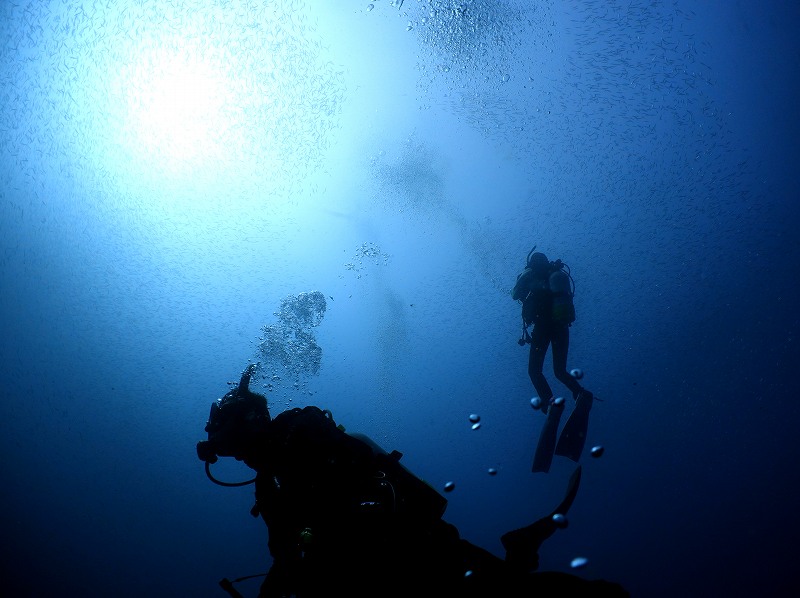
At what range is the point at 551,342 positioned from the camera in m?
7.58

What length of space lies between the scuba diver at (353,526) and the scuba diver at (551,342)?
440cm

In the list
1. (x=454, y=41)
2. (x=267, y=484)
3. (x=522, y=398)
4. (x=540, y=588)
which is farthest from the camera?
(x=522, y=398)

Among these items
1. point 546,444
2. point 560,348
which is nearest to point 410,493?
point 546,444

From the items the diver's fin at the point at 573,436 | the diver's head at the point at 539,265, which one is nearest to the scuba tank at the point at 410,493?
the diver's fin at the point at 573,436

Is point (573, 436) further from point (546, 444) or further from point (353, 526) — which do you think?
point (353, 526)

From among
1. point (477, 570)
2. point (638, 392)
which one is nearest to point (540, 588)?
point (477, 570)

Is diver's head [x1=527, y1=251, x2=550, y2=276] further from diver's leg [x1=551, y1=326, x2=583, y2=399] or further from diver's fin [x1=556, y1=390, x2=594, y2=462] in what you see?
diver's fin [x1=556, y1=390, x2=594, y2=462]

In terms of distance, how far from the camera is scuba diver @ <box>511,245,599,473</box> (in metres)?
6.49

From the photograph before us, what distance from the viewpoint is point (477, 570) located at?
2.04 metres

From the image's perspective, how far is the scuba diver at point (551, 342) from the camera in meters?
6.49

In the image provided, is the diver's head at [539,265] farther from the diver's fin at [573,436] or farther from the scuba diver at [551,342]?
the diver's fin at [573,436]

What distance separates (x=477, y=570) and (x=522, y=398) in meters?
46.4

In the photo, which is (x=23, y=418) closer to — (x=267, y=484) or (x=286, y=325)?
(x=286, y=325)

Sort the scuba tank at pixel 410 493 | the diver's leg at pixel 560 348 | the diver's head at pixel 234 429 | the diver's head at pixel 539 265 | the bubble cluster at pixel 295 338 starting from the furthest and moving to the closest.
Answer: the bubble cluster at pixel 295 338
the diver's head at pixel 539 265
the diver's leg at pixel 560 348
the diver's head at pixel 234 429
the scuba tank at pixel 410 493
